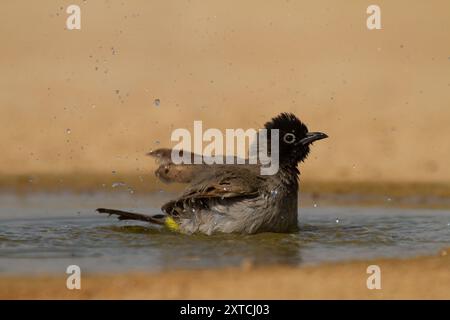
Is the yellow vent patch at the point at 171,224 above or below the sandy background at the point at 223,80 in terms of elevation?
→ below

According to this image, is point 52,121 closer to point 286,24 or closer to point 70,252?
point 286,24

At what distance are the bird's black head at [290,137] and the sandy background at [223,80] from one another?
4436mm

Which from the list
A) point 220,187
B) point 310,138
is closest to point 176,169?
point 220,187

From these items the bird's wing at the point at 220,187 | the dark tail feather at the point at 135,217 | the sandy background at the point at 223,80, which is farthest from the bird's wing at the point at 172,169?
the sandy background at the point at 223,80

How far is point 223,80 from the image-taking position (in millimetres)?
18828

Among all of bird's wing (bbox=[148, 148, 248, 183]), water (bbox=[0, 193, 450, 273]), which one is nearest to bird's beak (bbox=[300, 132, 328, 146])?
bird's wing (bbox=[148, 148, 248, 183])

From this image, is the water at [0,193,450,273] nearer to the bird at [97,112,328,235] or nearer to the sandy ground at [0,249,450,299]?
the bird at [97,112,328,235]

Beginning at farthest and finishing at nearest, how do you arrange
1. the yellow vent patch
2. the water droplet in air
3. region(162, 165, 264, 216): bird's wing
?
the water droplet in air < the yellow vent patch < region(162, 165, 264, 216): bird's wing

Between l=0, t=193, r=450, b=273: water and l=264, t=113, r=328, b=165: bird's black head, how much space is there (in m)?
0.83

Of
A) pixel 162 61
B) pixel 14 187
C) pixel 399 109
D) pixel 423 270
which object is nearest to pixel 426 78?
pixel 399 109

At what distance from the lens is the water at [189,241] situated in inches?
361

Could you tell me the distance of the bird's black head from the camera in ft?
36.3

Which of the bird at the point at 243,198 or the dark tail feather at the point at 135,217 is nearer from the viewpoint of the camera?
the bird at the point at 243,198

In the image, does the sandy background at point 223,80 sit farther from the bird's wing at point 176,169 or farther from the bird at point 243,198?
the bird at point 243,198
